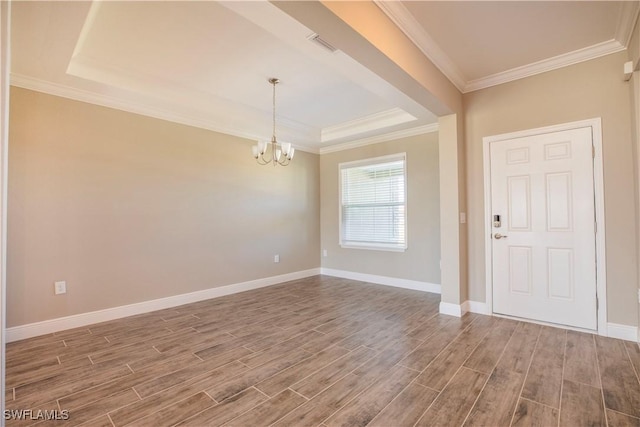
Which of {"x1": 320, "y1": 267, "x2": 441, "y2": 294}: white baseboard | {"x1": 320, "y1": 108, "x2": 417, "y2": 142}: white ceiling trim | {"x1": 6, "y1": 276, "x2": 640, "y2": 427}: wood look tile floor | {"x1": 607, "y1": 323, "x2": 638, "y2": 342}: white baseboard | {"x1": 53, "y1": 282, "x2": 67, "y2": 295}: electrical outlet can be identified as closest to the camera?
{"x1": 6, "y1": 276, "x2": 640, "y2": 427}: wood look tile floor

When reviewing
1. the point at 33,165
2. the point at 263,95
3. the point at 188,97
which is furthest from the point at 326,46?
the point at 33,165

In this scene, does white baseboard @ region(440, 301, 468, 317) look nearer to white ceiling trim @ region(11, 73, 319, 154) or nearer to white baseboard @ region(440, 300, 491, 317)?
white baseboard @ region(440, 300, 491, 317)

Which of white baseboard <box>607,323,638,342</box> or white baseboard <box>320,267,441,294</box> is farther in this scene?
white baseboard <box>320,267,441,294</box>

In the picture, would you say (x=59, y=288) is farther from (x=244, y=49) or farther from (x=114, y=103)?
(x=244, y=49)

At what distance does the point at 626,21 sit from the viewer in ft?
7.64

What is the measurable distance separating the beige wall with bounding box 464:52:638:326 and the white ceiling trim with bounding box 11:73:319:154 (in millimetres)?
3557

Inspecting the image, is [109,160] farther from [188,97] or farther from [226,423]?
[226,423]

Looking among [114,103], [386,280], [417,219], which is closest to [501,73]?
[417,219]

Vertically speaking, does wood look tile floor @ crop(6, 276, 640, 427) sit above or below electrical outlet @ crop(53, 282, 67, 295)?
below

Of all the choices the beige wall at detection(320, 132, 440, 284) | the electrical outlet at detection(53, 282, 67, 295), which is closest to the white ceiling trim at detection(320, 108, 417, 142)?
the beige wall at detection(320, 132, 440, 284)

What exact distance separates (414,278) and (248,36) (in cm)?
392

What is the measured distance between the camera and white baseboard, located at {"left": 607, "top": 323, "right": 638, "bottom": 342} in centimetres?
257

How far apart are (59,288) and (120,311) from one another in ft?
2.08

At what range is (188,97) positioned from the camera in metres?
3.61
